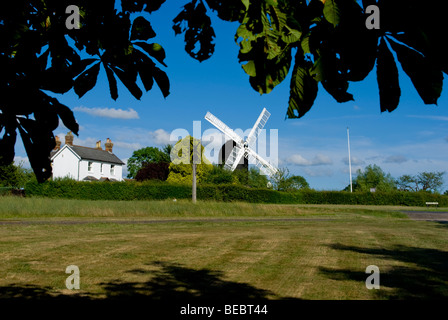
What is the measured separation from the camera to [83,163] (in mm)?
60406

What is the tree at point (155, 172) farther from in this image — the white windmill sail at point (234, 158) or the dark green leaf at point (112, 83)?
the dark green leaf at point (112, 83)

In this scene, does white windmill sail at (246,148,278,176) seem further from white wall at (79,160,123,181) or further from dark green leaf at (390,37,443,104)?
dark green leaf at (390,37,443,104)

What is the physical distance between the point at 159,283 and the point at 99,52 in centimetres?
460

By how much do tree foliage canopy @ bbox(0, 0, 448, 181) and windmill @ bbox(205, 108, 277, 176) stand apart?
4782 cm

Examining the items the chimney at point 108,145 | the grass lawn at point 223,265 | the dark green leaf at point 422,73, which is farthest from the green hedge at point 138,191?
the dark green leaf at point 422,73

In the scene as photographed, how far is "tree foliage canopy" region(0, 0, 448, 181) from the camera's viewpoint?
160 cm

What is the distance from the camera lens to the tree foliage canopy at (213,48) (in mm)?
1598

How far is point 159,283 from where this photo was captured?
621 centimetres

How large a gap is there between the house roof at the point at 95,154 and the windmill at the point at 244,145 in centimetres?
2245

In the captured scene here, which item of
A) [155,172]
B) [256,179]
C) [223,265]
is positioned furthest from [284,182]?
[223,265]

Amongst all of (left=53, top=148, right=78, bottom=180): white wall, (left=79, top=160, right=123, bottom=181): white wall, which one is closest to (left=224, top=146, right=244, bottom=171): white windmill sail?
(left=79, top=160, right=123, bottom=181): white wall
